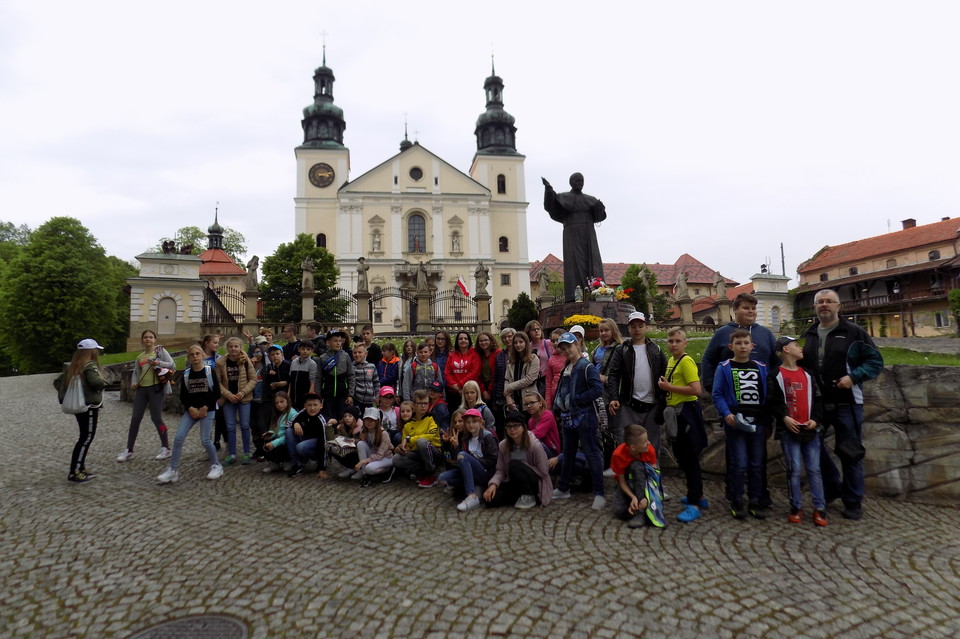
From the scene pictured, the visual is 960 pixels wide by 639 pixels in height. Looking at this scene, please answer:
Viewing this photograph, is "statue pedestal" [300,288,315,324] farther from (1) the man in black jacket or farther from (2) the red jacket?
(1) the man in black jacket

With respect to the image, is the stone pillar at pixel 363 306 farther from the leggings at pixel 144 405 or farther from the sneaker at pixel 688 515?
the sneaker at pixel 688 515

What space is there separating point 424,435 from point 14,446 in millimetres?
6568

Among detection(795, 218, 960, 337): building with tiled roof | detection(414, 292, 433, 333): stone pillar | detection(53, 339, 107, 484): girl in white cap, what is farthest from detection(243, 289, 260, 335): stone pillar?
detection(795, 218, 960, 337): building with tiled roof

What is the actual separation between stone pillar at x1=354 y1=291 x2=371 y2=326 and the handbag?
1381cm

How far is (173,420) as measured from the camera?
1011 cm

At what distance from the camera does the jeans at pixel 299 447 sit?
618 centimetres

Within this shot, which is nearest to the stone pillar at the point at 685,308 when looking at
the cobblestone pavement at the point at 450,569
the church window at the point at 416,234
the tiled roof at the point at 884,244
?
the cobblestone pavement at the point at 450,569

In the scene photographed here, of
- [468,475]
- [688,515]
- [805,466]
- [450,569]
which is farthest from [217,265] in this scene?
[805,466]

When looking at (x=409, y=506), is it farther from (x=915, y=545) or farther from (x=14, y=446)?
(x=14, y=446)

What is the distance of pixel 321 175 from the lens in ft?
153

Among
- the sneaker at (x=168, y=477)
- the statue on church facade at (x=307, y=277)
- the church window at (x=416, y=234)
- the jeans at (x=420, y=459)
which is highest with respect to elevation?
the church window at (x=416, y=234)

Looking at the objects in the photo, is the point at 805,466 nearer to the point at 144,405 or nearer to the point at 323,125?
the point at 144,405

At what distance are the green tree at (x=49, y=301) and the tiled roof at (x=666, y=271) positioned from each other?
1784 inches

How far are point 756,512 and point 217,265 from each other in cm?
5297
